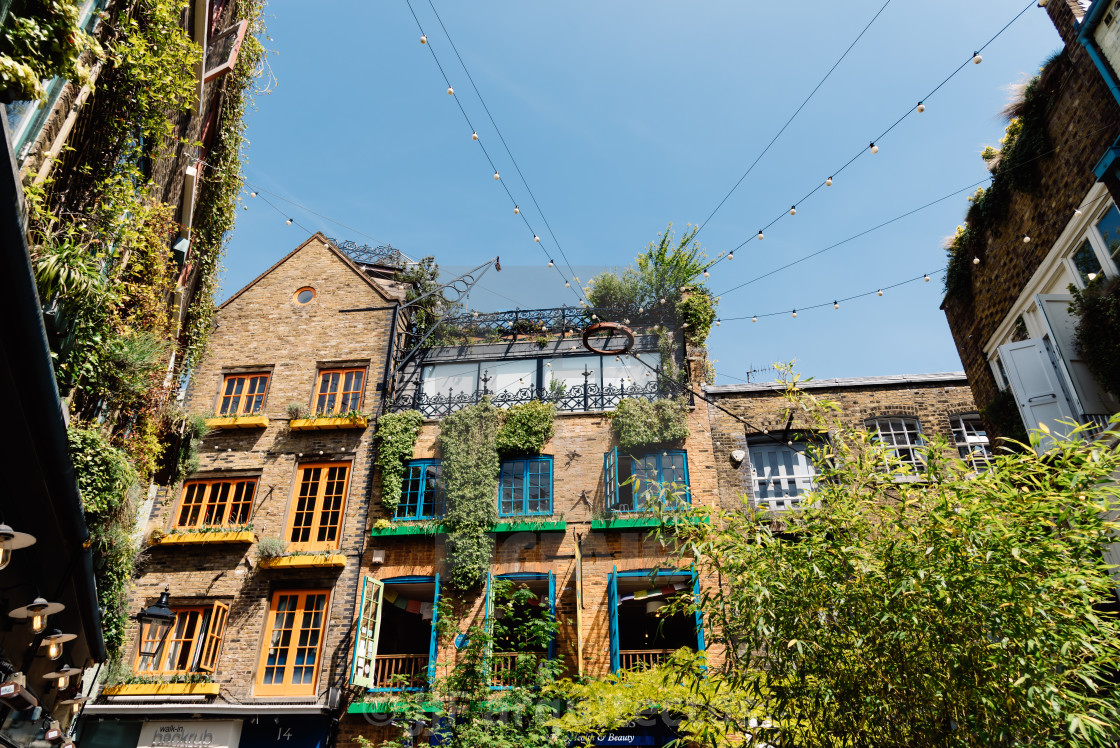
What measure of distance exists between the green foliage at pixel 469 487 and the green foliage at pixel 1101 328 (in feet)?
35.7

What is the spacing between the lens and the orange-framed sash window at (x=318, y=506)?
16.2 metres

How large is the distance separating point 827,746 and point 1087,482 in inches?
121

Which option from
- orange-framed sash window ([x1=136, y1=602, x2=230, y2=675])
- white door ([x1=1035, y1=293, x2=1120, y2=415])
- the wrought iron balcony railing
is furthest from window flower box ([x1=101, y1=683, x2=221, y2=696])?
white door ([x1=1035, y1=293, x2=1120, y2=415])

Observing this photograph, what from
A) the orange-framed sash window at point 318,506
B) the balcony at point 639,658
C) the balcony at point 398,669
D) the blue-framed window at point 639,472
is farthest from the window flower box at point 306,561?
the balcony at point 639,658

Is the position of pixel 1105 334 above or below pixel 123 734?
above

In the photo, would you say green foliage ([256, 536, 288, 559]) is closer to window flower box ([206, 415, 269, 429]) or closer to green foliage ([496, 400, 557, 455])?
window flower box ([206, 415, 269, 429])

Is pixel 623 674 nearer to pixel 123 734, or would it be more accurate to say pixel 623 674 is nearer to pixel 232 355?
pixel 123 734

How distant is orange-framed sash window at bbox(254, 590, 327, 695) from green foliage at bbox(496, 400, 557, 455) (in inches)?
199

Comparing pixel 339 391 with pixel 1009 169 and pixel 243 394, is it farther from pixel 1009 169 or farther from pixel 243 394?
pixel 1009 169

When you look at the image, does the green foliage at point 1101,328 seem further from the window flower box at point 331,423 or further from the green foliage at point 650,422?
the window flower box at point 331,423

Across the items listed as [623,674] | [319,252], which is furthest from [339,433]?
[623,674]

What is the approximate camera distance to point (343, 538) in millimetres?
16062

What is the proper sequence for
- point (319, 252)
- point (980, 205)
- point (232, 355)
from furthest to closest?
point (319, 252) → point (232, 355) → point (980, 205)

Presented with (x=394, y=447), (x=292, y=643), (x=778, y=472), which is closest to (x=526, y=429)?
(x=394, y=447)
